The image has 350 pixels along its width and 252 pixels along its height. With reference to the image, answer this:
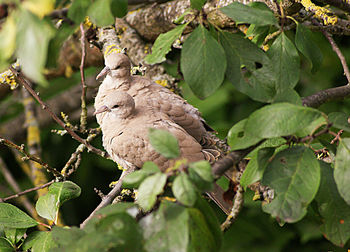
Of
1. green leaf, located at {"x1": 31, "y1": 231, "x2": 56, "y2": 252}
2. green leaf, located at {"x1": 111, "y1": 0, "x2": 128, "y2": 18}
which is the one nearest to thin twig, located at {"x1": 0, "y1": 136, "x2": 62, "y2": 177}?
green leaf, located at {"x1": 31, "y1": 231, "x2": 56, "y2": 252}

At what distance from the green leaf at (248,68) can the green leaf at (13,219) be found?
0.55m

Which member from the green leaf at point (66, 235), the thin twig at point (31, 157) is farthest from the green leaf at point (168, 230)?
the thin twig at point (31, 157)

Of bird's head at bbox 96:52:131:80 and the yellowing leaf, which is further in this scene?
bird's head at bbox 96:52:131:80

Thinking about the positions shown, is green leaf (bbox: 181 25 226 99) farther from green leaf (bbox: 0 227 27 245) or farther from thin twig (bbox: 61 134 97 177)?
thin twig (bbox: 61 134 97 177)

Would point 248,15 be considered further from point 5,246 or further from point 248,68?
point 5,246

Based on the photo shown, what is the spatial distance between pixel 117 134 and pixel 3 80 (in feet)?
1.73

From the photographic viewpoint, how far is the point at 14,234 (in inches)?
41.8

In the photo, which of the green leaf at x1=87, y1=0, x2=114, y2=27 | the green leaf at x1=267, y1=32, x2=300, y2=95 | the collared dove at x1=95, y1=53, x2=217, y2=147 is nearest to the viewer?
the green leaf at x1=87, y1=0, x2=114, y2=27

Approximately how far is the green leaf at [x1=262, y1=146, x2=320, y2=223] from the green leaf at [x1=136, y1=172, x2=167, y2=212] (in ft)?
0.73

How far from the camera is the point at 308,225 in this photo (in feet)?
8.25

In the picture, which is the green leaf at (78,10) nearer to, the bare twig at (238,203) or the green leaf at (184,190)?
the green leaf at (184,190)

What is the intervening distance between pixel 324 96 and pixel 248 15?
1.69 feet

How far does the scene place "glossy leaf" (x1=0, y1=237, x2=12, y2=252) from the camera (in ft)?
3.36

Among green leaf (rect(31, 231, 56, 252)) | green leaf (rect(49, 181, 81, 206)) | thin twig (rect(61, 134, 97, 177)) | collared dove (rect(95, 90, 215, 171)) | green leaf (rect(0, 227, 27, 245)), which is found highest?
green leaf (rect(31, 231, 56, 252))
